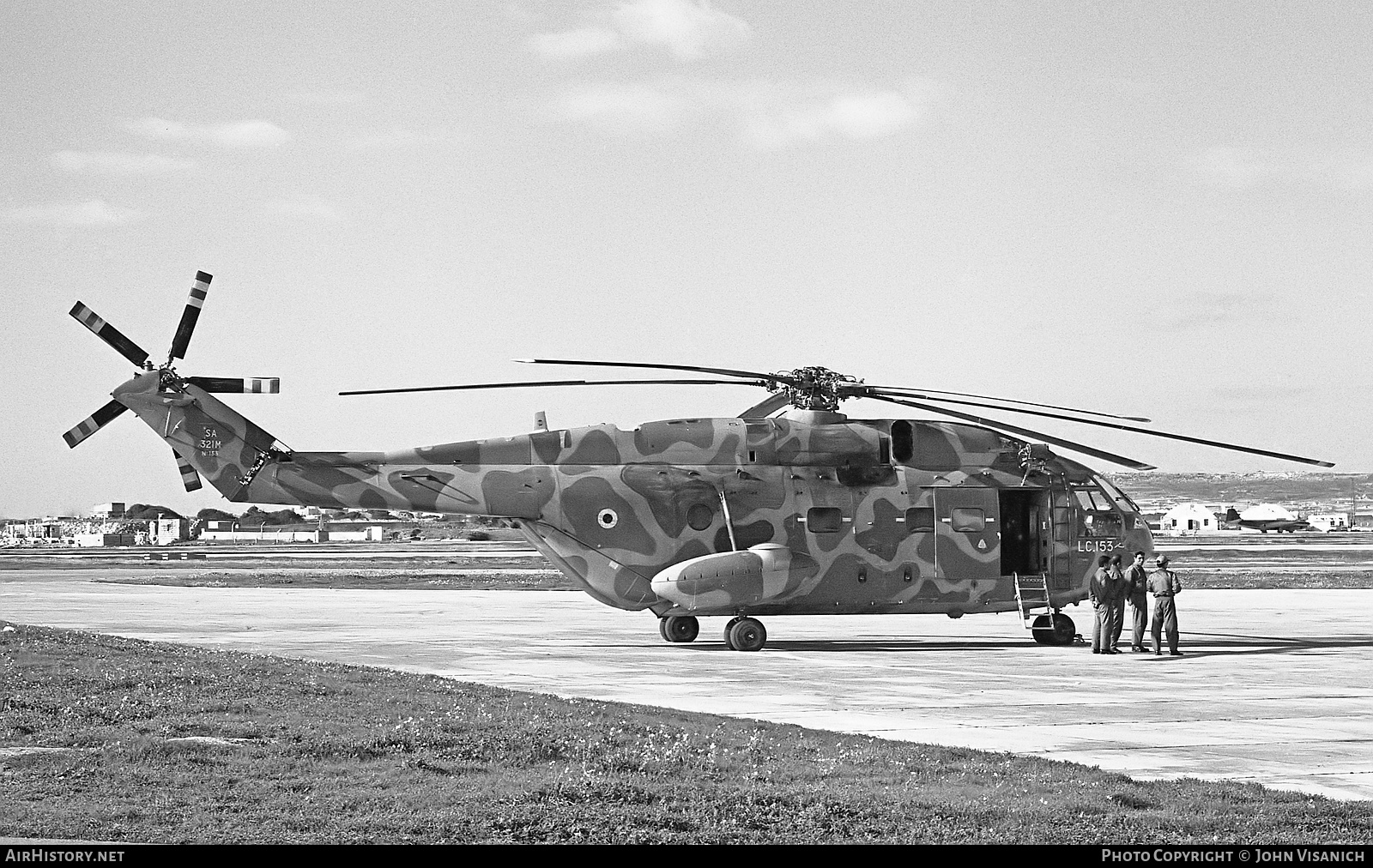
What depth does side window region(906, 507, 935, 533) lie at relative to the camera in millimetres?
25078

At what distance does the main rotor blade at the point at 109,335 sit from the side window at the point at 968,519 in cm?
1376

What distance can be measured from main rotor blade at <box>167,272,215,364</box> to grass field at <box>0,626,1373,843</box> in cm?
1032

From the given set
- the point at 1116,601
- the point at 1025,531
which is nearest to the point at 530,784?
the point at 1116,601

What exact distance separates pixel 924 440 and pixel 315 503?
406 inches

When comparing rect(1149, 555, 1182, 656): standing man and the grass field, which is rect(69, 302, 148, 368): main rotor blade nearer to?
the grass field

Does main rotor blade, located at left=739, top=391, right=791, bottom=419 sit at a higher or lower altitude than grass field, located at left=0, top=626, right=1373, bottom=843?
higher

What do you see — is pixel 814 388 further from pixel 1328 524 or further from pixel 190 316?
pixel 1328 524

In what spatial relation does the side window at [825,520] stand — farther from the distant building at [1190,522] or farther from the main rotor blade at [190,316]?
the distant building at [1190,522]

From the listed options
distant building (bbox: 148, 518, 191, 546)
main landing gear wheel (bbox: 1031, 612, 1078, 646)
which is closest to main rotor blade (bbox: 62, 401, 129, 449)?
main landing gear wheel (bbox: 1031, 612, 1078, 646)

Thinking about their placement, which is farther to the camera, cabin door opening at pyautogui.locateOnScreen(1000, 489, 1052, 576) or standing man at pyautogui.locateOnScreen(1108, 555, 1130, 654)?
cabin door opening at pyautogui.locateOnScreen(1000, 489, 1052, 576)

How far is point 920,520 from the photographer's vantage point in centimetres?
2512

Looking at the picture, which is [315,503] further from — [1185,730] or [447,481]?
[1185,730]

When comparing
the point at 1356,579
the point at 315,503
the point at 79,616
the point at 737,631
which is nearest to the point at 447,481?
the point at 315,503

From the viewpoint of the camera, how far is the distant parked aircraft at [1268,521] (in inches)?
6147
